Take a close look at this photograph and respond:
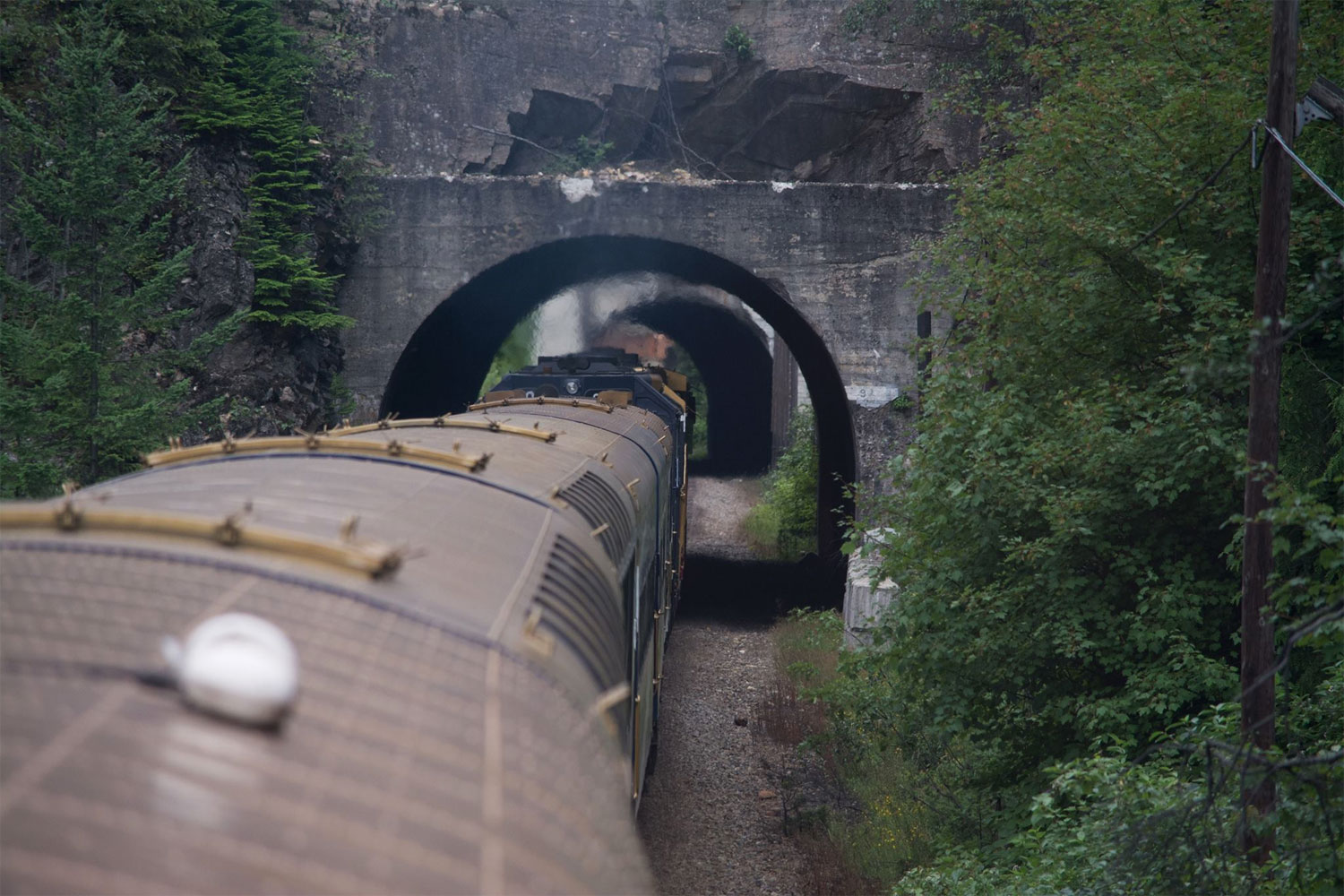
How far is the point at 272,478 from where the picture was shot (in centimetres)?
350

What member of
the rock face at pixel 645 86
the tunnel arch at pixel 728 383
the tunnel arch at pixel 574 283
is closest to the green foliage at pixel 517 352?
the tunnel arch at pixel 728 383

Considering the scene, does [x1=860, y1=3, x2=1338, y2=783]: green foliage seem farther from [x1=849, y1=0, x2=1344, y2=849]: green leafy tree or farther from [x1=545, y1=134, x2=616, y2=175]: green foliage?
[x1=545, y1=134, x2=616, y2=175]: green foliage

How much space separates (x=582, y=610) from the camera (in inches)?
135

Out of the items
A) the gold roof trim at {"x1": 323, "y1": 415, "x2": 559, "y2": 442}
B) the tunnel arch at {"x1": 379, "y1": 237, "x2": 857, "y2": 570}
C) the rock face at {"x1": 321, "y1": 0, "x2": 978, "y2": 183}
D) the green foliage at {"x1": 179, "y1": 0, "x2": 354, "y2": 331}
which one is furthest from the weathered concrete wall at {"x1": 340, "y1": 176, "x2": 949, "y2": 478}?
the gold roof trim at {"x1": 323, "y1": 415, "x2": 559, "y2": 442}

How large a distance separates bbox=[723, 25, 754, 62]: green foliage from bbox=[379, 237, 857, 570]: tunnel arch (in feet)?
13.8

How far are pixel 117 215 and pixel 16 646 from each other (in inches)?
372

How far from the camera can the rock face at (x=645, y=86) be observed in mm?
17453

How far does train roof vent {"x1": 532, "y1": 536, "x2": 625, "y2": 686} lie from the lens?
120 inches

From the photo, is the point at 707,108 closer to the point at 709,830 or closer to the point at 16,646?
A: the point at 709,830

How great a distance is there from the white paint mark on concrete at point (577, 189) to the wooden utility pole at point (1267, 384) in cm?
1138

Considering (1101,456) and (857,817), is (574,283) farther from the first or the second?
(1101,456)

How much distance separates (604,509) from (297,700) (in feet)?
10.6

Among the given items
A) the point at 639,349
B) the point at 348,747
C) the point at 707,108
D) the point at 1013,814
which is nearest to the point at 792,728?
the point at 1013,814

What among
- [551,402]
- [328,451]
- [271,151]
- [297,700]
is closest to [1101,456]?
[551,402]
